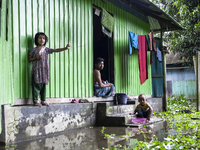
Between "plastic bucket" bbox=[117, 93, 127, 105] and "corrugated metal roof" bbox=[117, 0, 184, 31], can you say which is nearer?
"plastic bucket" bbox=[117, 93, 127, 105]

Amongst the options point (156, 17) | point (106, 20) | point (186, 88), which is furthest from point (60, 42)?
point (186, 88)

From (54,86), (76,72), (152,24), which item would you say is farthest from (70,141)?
(152,24)

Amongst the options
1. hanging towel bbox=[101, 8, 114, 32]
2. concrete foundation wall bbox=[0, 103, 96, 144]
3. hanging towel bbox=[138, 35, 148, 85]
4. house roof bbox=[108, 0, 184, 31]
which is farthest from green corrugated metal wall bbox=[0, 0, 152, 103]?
house roof bbox=[108, 0, 184, 31]

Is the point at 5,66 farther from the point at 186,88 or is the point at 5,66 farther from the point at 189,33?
the point at 186,88

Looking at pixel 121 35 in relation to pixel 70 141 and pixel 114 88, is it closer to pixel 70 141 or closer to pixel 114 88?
pixel 114 88

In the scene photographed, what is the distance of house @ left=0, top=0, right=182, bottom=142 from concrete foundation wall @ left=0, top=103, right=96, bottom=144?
0.13m

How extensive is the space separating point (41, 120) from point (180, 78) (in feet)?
55.1

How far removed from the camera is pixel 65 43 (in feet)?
20.0

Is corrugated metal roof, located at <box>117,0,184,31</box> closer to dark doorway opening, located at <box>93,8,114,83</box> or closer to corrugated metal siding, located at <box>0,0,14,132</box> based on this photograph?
dark doorway opening, located at <box>93,8,114,83</box>

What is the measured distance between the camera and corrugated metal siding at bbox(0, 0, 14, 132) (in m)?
3.96

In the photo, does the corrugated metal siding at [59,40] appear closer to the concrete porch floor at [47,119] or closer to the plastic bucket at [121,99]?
the concrete porch floor at [47,119]

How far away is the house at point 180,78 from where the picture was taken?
57.3ft

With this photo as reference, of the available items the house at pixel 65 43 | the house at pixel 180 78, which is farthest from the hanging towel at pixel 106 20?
the house at pixel 180 78

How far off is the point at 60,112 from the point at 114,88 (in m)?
2.85
